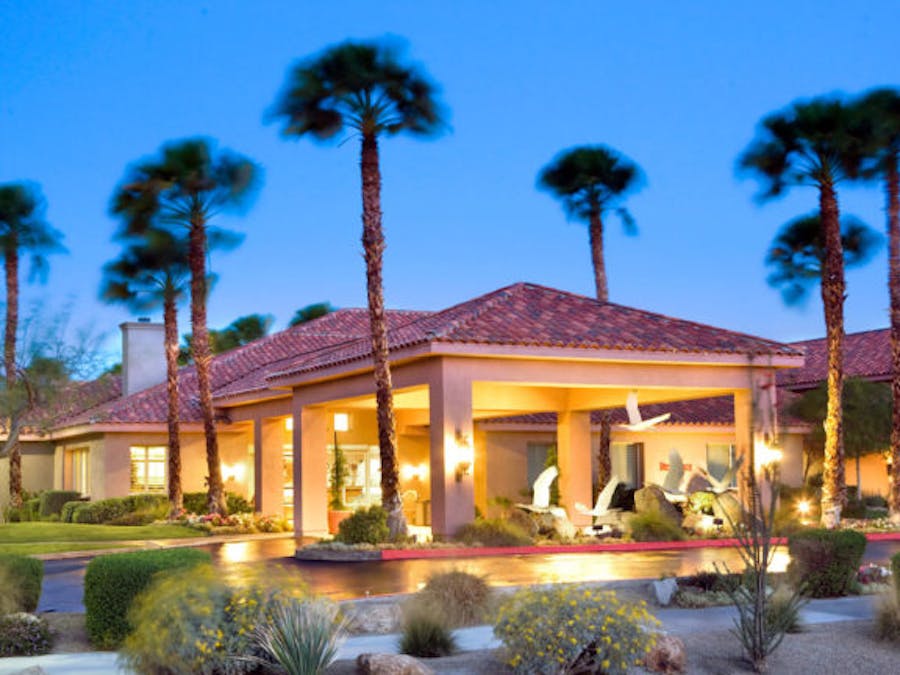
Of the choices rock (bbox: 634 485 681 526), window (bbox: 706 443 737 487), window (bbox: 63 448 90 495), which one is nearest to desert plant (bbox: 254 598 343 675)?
rock (bbox: 634 485 681 526)

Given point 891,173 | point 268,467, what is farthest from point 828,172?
point 268,467

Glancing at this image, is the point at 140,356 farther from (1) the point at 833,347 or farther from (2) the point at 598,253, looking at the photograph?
(1) the point at 833,347

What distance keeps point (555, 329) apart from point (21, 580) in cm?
1539

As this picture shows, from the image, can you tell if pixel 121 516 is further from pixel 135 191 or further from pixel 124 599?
pixel 124 599

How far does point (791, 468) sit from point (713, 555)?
1755 cm

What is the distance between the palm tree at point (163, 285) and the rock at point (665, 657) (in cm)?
2495

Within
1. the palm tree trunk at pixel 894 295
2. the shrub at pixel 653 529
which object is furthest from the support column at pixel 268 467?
the palm tree trunk at pixel 894 295

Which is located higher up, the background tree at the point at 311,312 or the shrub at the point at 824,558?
the background tree at the point at 311,312

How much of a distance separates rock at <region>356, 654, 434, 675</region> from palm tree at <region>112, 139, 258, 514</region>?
23.1 metres

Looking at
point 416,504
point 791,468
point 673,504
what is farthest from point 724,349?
point 791,468

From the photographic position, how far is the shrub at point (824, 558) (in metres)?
14.3

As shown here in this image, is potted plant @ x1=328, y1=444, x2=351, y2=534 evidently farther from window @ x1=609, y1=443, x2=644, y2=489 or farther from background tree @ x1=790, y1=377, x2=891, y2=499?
background tree @ x1=790, y1=377, x2=891, y2=499

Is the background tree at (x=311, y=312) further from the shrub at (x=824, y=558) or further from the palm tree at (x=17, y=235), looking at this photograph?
the shrub at (x=824, y=558)

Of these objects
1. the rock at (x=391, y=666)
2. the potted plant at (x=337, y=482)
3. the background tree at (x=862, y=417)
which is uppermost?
the background tree at (x=862, y=417)
